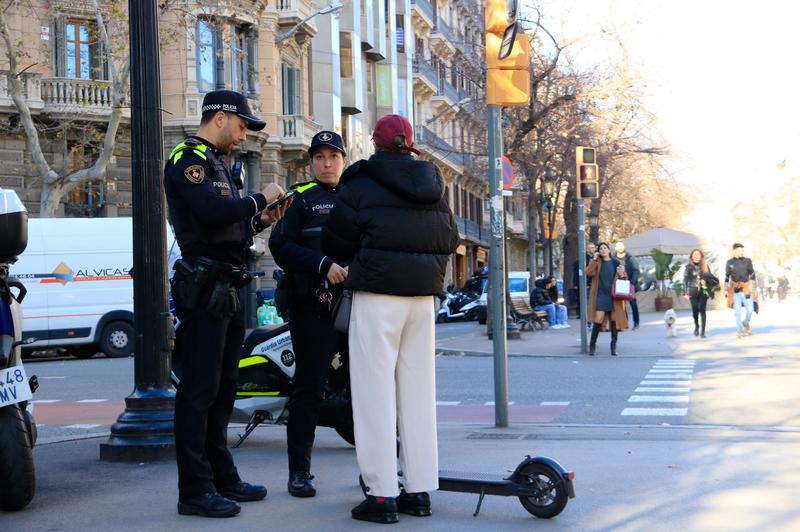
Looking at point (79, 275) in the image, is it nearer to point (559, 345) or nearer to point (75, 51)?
point (559, 345)

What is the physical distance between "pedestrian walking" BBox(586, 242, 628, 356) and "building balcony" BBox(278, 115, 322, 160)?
68.9 ft

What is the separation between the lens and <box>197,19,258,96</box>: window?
35062mm

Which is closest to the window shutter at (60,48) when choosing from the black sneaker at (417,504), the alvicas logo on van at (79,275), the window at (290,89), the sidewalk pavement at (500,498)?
the window at (290,89)

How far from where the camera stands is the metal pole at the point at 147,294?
7.57 meters

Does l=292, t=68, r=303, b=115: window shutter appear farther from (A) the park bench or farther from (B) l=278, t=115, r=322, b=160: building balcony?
(A) the park bench

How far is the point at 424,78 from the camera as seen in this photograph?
2307 inches

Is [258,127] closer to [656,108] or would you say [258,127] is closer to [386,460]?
[386,460]

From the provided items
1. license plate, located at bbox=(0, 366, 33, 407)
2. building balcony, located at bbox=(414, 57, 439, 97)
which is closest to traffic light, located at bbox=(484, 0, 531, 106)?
license plate, located at bbox=(0, 366, 33, 407)

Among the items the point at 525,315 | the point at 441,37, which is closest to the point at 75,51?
the point at 525,315

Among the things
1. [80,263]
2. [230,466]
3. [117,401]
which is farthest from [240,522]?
[80,263]

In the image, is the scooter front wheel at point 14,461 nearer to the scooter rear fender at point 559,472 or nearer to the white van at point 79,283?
the scooter rear fender at point 559,472

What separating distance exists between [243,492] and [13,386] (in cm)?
126

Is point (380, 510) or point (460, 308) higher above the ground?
point (460, 308)

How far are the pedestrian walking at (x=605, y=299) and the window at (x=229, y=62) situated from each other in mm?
17754
